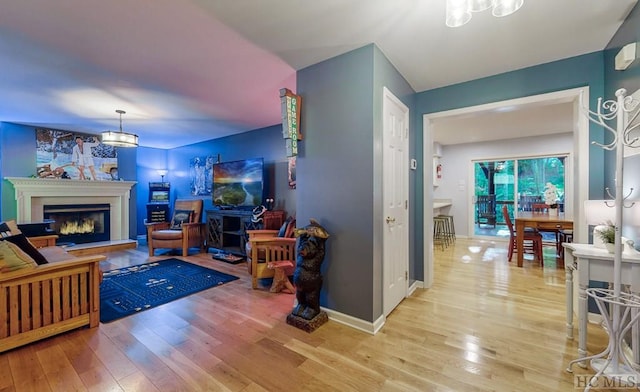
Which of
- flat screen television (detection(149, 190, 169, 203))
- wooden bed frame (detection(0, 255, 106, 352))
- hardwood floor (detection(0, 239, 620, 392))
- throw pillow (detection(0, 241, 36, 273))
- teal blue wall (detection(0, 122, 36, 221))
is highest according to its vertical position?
teal blue wall (detection(0, 122, 36, 221))

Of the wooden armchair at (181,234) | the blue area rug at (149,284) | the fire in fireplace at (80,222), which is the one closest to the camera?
the blue area rug at (149,284)

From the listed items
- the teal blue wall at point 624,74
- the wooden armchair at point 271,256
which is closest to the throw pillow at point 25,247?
the wooden armchair at point 271,256

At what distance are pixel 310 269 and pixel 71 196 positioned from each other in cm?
549

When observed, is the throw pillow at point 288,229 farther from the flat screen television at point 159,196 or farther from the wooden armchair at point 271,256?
the flat screen television at point 159,196

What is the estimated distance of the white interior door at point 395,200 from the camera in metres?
2.37

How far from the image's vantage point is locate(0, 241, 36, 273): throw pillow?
78.2 inches

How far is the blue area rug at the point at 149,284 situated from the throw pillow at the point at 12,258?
0.78m

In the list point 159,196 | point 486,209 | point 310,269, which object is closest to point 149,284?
point 310,269

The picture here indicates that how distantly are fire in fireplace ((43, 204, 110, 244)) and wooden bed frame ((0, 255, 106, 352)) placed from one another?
3812mm

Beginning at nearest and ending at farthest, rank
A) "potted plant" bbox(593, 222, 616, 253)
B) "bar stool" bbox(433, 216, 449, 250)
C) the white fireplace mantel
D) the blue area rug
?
"potted plant" bbox(593, 222, 616, 253) < the blue area rug < the white fireplace mantel < "bar stool" bbox(433, 216, 449, 250)

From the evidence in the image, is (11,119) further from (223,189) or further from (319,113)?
(319,113)

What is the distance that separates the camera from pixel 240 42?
2.16 meters

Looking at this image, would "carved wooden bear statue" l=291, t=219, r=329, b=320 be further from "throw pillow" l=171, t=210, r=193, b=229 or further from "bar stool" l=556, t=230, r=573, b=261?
"bar stool" l=556, t=230, r=573, b=261

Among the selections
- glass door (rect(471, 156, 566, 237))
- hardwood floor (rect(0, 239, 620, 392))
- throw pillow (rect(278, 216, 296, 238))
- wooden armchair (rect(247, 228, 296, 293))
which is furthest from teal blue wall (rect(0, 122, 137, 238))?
glass door (rect(471, 156, 566, 237))
